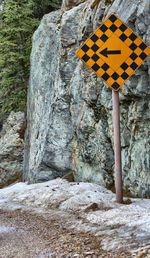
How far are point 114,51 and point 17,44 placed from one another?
17.2 meters

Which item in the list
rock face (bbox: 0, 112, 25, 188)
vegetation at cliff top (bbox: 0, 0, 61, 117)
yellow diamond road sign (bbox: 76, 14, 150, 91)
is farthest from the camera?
vegetation at cliff top (bbox: 0, 0, 61, 117)

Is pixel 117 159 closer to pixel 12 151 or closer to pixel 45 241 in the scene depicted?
pixel 45 241

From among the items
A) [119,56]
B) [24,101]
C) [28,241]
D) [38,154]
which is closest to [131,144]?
A: [119,56]

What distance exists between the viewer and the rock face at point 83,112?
346 inches

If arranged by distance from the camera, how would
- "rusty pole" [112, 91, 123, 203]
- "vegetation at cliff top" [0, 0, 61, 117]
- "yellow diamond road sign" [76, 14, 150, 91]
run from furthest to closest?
"vegetation at cliff top" [0, 0, 61, 117]
"rusty pole" [112, 91, 123, 203]
"yellow diamond road sign" [76, 14, 150, 91]

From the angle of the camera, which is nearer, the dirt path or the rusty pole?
the dirt path

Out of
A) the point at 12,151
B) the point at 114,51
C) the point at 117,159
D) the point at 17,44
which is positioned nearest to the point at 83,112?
the point at 117,159

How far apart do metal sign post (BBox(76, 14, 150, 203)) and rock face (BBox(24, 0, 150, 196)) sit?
131cm

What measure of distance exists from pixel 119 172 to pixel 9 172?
14.3m

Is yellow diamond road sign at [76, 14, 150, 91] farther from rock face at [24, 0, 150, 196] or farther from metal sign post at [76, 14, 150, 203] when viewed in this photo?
rock face at [24, 0, 150, 196]

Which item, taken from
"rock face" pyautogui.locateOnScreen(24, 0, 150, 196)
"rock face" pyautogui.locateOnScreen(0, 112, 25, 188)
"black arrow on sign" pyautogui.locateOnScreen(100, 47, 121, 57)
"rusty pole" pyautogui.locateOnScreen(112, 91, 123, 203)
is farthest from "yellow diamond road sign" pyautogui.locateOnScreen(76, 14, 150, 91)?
"rock face" pyautogui.locateOnScreen(0, 112, 25, 188)

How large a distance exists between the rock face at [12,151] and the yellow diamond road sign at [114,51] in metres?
14.1

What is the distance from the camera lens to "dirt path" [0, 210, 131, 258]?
4957mm

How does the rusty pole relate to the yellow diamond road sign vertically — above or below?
below
